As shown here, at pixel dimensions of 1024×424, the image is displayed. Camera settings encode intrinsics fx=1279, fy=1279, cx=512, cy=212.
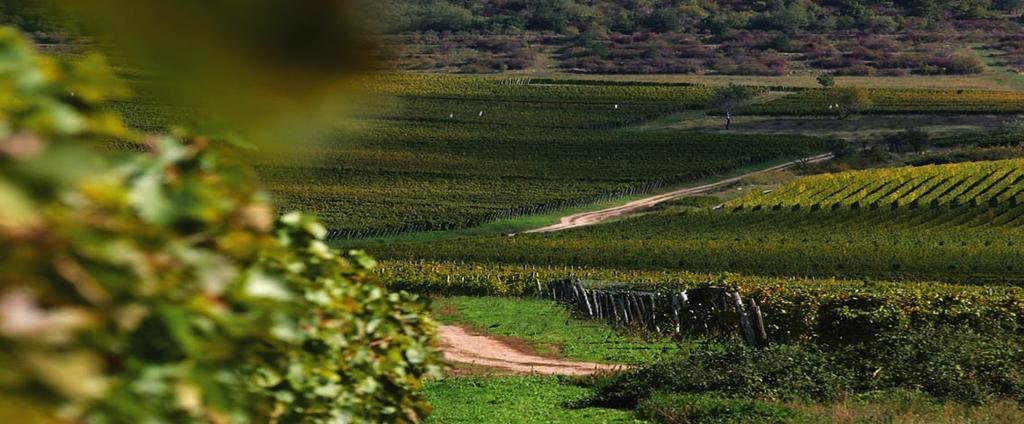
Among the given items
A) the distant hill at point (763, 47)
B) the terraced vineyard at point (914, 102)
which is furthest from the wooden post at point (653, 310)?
the distant hill at point (763, 47)

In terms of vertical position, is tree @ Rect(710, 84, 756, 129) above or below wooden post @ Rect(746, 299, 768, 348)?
below

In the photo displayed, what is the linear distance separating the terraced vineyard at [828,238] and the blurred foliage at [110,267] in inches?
1822

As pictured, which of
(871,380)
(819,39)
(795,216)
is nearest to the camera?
(871,380)

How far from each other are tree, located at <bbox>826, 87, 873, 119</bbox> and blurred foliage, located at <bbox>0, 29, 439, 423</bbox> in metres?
123

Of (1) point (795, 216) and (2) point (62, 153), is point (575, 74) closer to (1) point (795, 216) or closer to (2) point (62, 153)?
(1) point (795, 216)

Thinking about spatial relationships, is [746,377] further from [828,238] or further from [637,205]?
[637,205]

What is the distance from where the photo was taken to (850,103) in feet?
406

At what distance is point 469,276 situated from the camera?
49250 millimetres

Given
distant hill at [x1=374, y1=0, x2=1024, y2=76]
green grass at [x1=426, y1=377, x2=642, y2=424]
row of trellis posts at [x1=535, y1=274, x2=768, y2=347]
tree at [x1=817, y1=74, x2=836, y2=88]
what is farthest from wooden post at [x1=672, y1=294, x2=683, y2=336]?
distant hill at [x1=374, y1=0, x2=1024, y2=76]

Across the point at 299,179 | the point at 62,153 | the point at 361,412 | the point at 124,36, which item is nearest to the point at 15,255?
the point at 62,153

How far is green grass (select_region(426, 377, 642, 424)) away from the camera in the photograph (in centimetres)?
1238

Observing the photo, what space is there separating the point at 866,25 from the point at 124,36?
204 m

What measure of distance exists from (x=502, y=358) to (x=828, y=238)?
45375 millimetres

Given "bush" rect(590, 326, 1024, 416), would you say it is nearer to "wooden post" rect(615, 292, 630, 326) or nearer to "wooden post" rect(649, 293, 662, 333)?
"wooden post" rect(649, 293, 662, 333)
